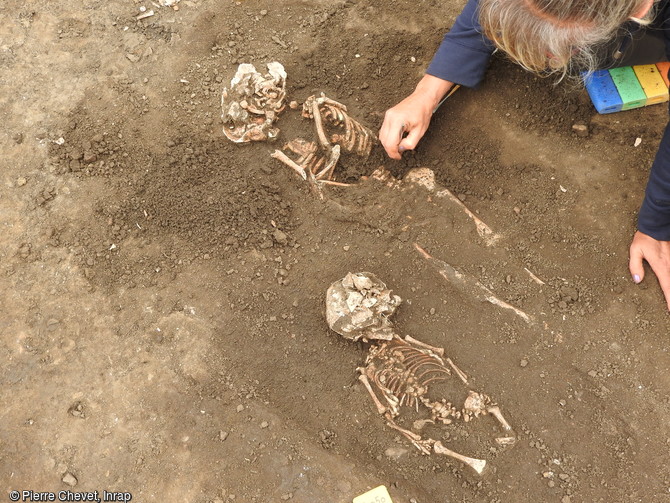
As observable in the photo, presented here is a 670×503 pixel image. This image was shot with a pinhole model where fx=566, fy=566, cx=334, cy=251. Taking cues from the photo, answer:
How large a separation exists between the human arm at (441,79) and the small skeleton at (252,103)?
74 cm

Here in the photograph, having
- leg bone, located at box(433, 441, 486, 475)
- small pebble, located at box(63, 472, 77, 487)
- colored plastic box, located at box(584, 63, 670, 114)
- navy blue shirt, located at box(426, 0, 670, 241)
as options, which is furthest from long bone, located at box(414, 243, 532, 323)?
small pebble, located at box(63, 472, 77, 487)

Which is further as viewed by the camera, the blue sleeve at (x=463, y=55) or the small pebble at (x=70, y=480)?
the blue sleeve at (x=463, y=55)

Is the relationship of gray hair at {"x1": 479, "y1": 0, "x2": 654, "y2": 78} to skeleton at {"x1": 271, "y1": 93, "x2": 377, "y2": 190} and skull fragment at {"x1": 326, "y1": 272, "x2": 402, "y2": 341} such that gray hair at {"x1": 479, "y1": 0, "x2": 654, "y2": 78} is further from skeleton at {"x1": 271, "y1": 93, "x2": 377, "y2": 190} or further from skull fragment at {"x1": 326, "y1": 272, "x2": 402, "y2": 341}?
skull fragment at {"x1": 326, "y1": 272, "x2": 402, "y2": 341}

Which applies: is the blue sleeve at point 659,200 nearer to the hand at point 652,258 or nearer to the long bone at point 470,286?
the hand at point 652,258

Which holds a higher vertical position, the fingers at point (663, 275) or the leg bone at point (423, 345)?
the fingers at point (663, 275)

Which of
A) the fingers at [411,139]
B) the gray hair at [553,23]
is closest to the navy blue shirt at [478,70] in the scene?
the fingers at [411,139]

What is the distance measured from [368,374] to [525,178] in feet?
5.50

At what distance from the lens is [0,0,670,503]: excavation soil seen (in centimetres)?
312

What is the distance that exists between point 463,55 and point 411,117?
0.54m

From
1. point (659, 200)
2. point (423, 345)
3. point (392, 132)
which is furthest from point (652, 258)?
point (392, 132)

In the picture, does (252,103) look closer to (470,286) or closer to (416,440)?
(470,286)

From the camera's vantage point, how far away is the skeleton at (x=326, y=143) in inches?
144

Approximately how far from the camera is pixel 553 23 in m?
2.52

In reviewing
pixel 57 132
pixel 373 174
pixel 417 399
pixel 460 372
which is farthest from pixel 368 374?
pixel 57 132
